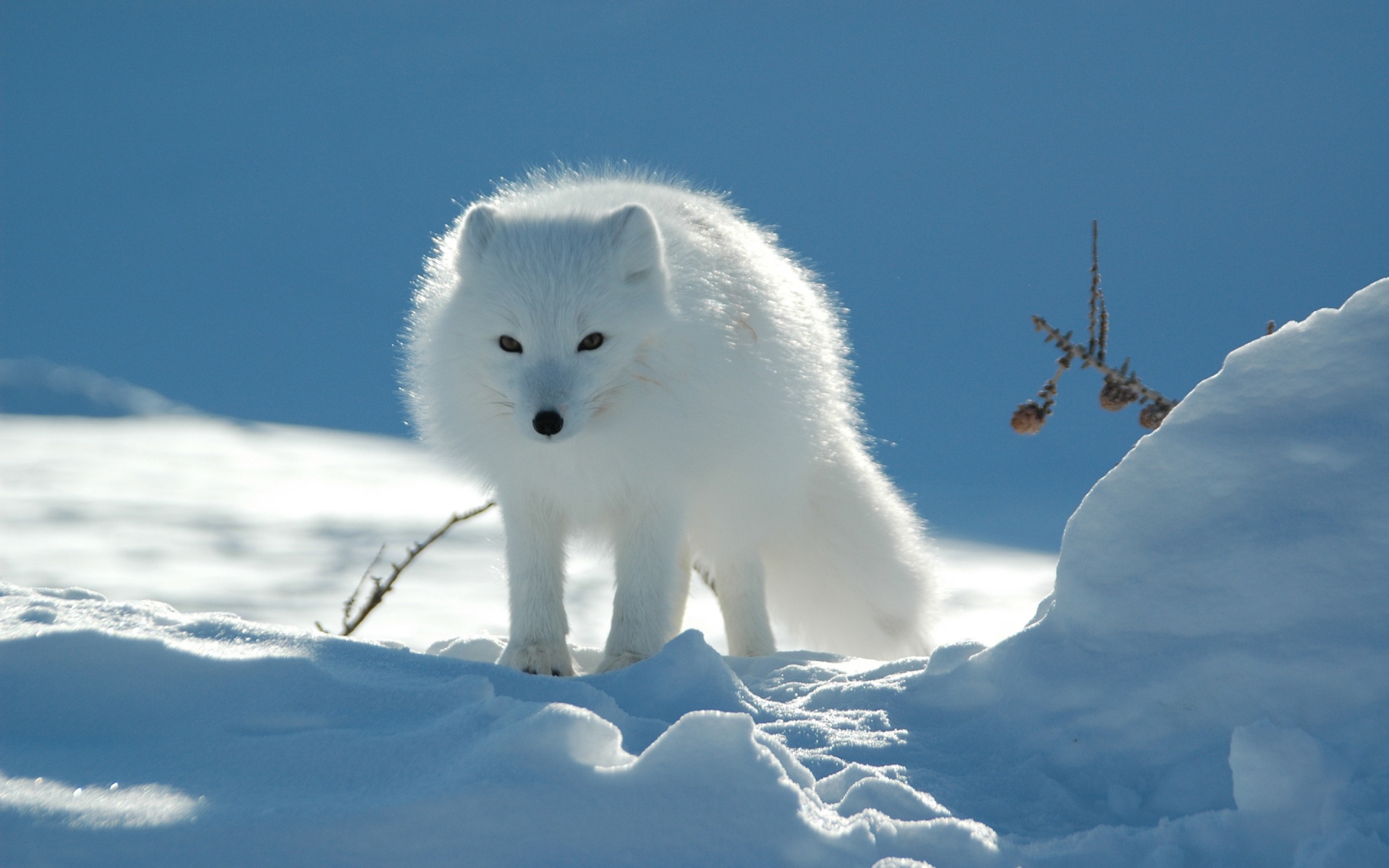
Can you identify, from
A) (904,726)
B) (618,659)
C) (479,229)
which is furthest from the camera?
(618,659)

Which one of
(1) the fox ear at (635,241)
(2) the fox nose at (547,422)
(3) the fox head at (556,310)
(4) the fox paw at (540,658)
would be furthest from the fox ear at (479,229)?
(4) the fox paw at (540,658)

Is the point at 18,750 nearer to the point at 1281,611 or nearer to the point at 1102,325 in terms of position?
the point at 1281,611

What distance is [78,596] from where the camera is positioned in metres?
2.76

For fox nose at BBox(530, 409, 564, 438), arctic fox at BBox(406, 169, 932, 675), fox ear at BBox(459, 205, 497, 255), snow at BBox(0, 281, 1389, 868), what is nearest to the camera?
snow at BBox(0, 281, 1389, 868)

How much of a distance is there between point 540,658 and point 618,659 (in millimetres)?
235

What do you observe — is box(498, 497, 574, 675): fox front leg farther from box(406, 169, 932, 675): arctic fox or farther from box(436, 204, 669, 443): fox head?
box(436, 204, 669, 443): fox head

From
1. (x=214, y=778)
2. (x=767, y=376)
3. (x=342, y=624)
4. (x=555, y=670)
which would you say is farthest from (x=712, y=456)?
(x=214, y=778)

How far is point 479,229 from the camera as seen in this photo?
9.99 ft

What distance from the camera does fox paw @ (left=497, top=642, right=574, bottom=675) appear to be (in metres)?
3.12

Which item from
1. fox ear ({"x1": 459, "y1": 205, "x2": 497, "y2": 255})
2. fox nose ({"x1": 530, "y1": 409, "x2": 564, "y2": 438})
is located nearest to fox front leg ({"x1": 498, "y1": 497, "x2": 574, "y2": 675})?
fox nose ({"x1": 530, "y1": 409, "x2": 564, "y2": 438})

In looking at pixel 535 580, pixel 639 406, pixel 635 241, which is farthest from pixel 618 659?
pixel 635 241

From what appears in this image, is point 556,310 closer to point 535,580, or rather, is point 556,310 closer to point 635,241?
point 635,241

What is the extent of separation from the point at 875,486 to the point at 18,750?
3231 mm

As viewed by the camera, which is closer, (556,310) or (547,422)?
(547,422)
